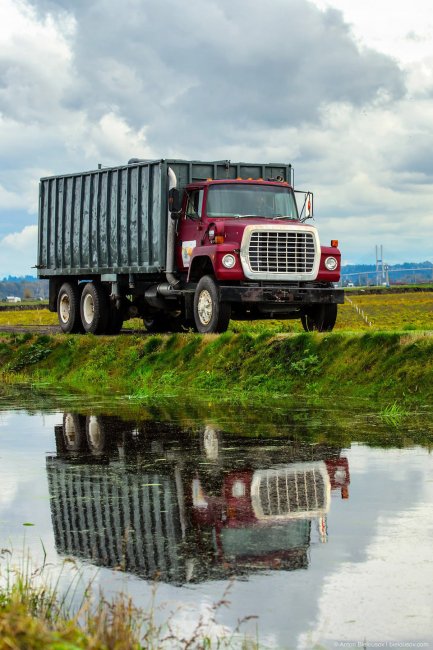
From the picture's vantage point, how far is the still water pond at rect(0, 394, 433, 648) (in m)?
6.10

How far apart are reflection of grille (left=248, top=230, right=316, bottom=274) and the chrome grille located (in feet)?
36.8

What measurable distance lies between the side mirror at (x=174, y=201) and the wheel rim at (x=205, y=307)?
6.28 ft

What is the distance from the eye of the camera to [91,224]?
27.0 m


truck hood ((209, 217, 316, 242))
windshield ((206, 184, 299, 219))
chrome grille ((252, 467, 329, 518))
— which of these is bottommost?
chrome grille ((252, 467, 329, 518))

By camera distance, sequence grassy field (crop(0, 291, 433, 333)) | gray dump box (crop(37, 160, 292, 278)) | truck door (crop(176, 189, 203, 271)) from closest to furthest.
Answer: truck door (crop(176, 189, 203, 271)) < gray dump box (crop(37, 160, 292, 278)) < grassy field (crop(0, 291, 433, 333))

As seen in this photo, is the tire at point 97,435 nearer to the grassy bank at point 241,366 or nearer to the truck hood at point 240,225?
the grassy bank at point 241,366

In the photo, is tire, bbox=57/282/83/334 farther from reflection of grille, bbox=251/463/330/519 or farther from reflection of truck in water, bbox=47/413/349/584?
reflection of grille, bbox=251/463/330/519

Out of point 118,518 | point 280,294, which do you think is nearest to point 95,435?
point 118,518

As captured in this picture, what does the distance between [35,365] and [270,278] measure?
22.1 ft

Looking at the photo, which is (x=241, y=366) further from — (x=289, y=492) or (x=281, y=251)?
(x=289, y=492)

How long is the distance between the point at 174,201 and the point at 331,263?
3.36m

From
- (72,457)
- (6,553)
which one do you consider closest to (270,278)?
(72,457)

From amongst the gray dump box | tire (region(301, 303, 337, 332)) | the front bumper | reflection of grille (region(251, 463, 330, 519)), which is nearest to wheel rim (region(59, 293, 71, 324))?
the gray dump box

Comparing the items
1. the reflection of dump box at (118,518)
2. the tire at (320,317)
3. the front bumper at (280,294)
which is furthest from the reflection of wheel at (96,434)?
the tire at (320,317)
